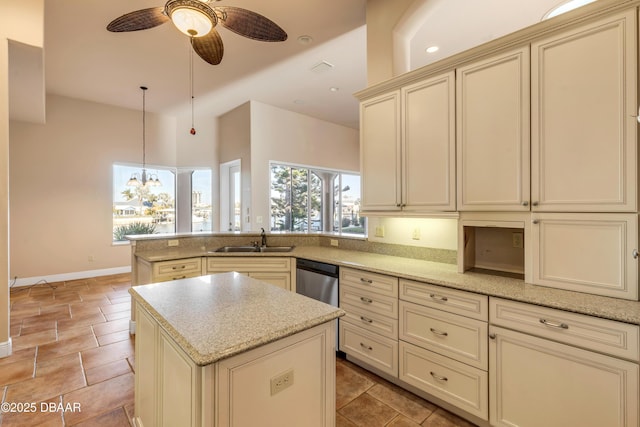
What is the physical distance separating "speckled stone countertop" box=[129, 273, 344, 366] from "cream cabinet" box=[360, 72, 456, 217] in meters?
1.34

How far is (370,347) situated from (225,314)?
4.82 feet

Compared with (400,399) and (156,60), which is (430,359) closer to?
(400,399)

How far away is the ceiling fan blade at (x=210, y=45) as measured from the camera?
7.11ft

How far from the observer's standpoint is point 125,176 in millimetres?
5887

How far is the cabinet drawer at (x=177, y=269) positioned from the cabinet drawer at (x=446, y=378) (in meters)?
2.15

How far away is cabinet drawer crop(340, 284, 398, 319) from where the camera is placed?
2203 millimetres

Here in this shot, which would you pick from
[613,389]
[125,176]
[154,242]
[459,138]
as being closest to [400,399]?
[613,389]

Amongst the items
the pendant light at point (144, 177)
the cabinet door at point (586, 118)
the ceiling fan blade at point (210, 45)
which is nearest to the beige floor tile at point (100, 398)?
the ceiling fan blade at point (210, 45)

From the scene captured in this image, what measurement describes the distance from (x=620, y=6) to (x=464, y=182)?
45.7 inches

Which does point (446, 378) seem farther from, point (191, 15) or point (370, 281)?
point (191, 15)

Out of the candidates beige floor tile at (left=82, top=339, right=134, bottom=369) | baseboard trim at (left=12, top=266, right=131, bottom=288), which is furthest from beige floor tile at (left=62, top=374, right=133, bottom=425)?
baseboard trim at (left=12, top=266, right=131, bottom=288)

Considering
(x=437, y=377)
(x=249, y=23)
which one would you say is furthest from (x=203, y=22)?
(x=437, y=377)

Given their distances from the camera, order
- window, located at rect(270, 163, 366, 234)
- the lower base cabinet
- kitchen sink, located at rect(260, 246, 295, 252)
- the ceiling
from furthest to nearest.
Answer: window, located at rect(270, 163, 366, 234)
kitchen sink, located at rect(260, 246, 295, 252)
the ceiling
the lower base cabinet

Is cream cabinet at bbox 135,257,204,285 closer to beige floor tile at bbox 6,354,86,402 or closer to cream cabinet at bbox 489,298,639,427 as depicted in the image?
beige floor tile at bbox 6,354,86,402
